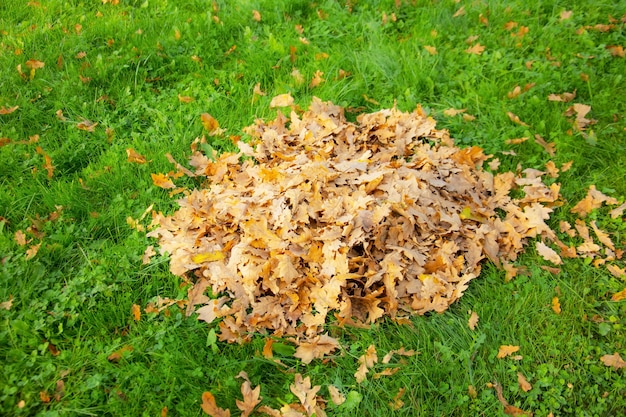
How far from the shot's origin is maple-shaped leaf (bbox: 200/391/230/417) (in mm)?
2506

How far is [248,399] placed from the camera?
102 inches

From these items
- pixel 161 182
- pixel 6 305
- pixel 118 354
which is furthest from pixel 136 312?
pixel 161 182

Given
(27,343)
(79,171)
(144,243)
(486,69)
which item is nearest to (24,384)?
(27,343)

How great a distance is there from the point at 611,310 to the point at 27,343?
347 cm

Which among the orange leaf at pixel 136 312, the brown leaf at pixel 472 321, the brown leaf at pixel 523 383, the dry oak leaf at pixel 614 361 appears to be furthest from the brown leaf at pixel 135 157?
the dry oak leaf at pixel 614 361

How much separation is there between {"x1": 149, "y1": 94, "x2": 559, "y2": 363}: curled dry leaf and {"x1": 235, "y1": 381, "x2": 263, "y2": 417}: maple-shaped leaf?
31cm

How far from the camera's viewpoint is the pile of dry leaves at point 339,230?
2918 mm

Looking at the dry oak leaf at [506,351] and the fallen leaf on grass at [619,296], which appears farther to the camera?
the fallen leaf on grass at [619,296]

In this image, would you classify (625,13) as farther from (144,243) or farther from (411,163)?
(144,243)

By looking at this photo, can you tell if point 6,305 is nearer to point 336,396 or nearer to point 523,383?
point 336,396

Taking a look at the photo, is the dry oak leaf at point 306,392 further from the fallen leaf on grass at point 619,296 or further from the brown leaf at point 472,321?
the fallen leaf on grass at point 619,296

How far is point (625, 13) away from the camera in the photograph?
4.85 metres

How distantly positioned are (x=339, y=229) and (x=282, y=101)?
1710 mm

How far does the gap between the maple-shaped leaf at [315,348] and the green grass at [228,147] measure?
0.05 m
